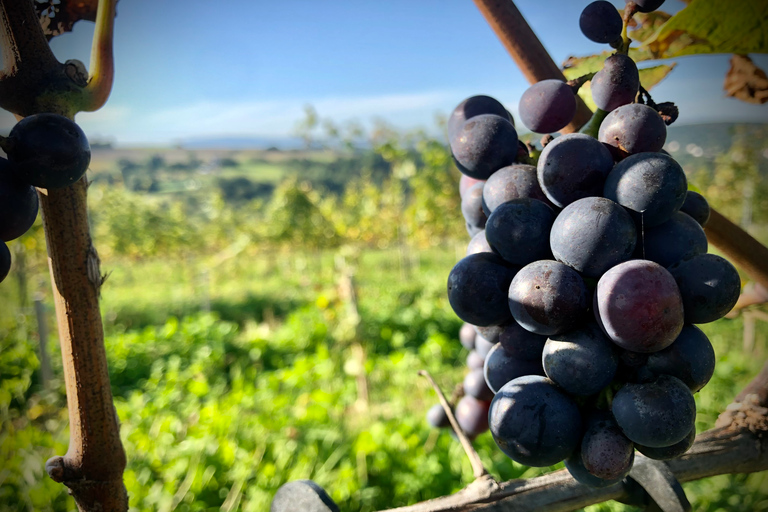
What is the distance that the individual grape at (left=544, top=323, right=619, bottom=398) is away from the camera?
0.67 meters

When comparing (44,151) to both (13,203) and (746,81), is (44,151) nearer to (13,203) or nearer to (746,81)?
(13,203)

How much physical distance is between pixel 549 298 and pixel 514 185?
228 millimetres

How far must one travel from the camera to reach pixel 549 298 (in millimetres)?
657

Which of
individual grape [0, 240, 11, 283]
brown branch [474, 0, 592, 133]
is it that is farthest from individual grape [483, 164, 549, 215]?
individual grape [0, 240, 11, 283]

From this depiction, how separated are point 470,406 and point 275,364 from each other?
562cm

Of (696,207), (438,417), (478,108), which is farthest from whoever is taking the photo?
(438,417)

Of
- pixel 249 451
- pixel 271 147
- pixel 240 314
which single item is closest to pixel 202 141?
pixel 271 147

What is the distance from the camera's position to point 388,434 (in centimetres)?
324

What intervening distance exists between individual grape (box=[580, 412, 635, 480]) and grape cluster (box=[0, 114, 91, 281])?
2.69 ft

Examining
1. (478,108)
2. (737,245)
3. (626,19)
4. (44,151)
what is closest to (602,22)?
(626,19)

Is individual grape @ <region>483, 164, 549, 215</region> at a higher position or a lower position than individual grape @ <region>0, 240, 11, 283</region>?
lower

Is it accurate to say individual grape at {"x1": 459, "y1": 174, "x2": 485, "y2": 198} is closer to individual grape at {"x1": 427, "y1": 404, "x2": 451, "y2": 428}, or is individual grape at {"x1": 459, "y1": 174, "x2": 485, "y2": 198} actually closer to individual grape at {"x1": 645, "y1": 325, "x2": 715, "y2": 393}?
individual grape at {"x1": 645, "y1": 325, "x2": 715, "y2": 393}

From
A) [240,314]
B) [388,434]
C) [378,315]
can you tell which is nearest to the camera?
[388,434]

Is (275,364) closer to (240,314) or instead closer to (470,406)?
Answer: (240,314)
